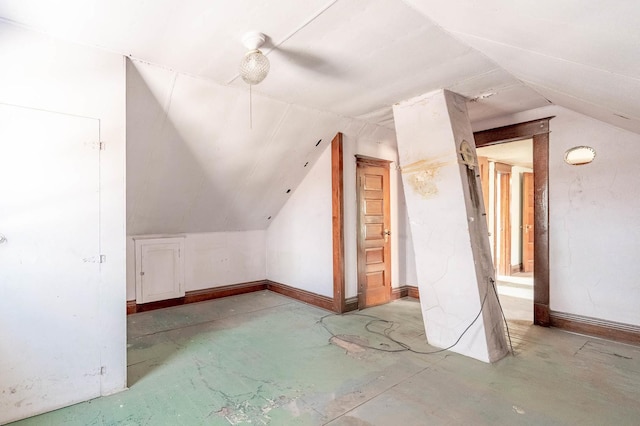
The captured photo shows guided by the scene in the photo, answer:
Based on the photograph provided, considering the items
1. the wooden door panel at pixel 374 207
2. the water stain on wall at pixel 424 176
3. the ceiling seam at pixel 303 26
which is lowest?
the wooden door panel at pixel 374 207

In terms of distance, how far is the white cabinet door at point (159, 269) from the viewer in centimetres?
406

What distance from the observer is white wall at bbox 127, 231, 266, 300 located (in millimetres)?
4555

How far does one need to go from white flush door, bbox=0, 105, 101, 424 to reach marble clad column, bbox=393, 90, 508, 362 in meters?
2.67

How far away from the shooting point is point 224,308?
13.9 feet

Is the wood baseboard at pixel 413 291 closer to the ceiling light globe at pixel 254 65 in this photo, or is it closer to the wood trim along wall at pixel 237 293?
the wood trim along wall at pixel 237 293

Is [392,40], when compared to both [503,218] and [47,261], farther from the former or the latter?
[503,218]

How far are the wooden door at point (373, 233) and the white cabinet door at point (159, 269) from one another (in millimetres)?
2523

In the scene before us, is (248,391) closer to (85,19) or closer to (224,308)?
(224,308)

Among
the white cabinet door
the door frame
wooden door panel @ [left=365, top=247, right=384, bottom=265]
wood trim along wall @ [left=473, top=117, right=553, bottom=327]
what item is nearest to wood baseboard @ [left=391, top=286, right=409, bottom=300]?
wooden door panel @ [left=365, top=247, right=384, bottom=265]

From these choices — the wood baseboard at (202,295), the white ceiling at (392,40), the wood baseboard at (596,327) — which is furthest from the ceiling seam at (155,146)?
the wood baseboard at (596,327)

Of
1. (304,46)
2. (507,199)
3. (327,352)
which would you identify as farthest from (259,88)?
(507,199)

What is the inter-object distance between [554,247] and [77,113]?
14.8ft

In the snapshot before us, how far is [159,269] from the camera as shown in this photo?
4.21 metres

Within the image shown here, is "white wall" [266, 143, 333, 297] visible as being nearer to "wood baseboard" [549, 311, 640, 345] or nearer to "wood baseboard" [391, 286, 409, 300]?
"wood baseboard" [391, 286, 409, 300]
